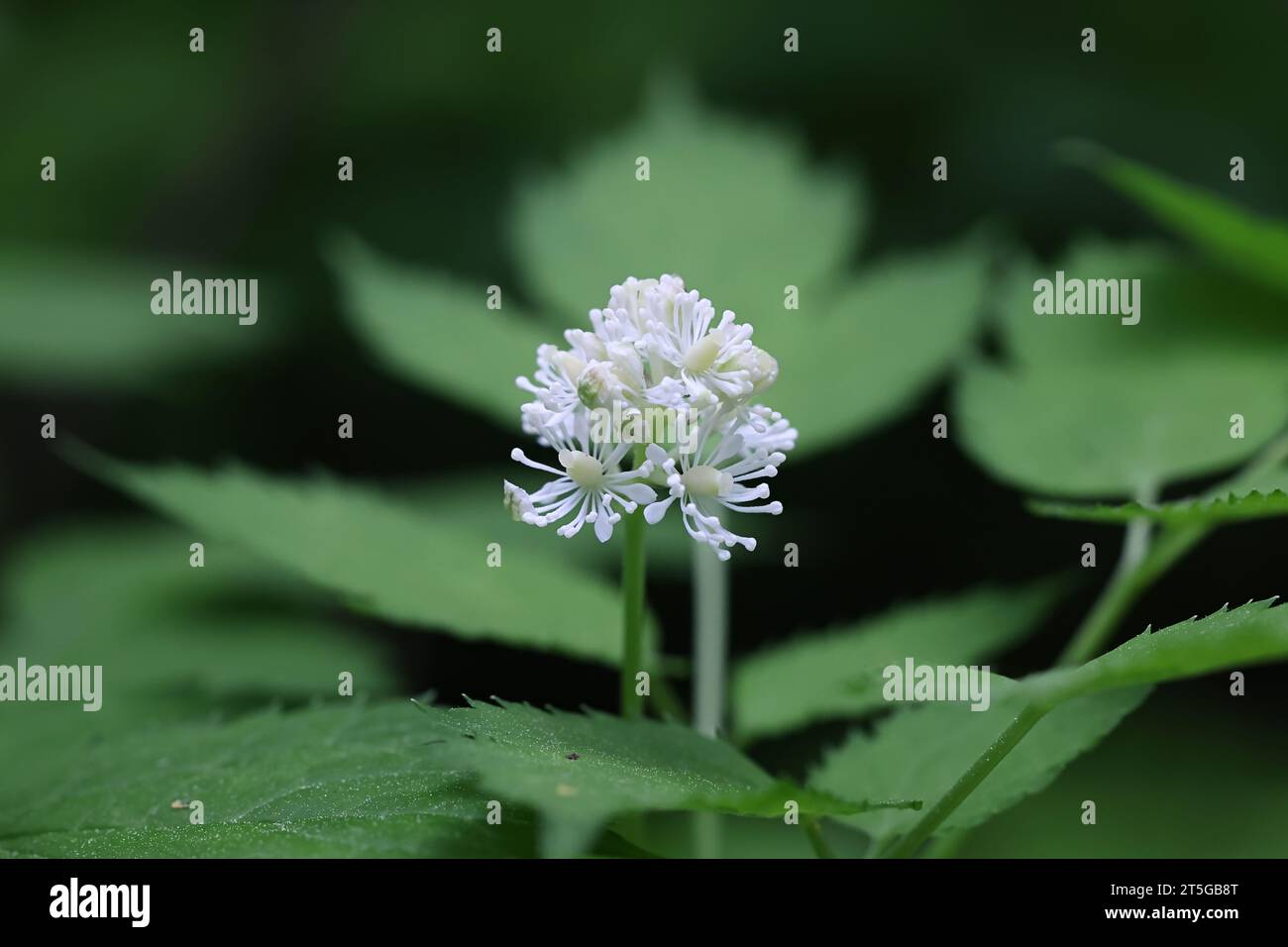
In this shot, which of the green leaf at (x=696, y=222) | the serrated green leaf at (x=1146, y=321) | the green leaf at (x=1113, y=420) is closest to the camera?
the green leaf at (x=1113, y=420)

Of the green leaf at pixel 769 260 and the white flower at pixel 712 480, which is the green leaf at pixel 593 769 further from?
the green leaf at pixel 769 260

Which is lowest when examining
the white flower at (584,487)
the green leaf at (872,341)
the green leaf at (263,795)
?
the green leaf at (263,795)

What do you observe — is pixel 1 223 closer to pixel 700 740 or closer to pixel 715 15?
pixel 715 15

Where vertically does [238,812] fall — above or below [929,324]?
below

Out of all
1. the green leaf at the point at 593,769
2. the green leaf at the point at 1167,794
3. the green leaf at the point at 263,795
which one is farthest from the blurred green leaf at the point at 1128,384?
the green leaf at the point at 1167,794

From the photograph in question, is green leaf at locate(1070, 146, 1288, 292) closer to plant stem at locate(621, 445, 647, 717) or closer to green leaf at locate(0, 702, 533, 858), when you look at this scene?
plant stem at locate(621, 445, 647, 717)

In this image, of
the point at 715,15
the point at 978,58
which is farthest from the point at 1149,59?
the point at 715,15

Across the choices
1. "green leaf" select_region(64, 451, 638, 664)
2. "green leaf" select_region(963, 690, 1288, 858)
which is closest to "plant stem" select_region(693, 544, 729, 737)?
"green leaf" select_region(64, 451, 638, 664)
